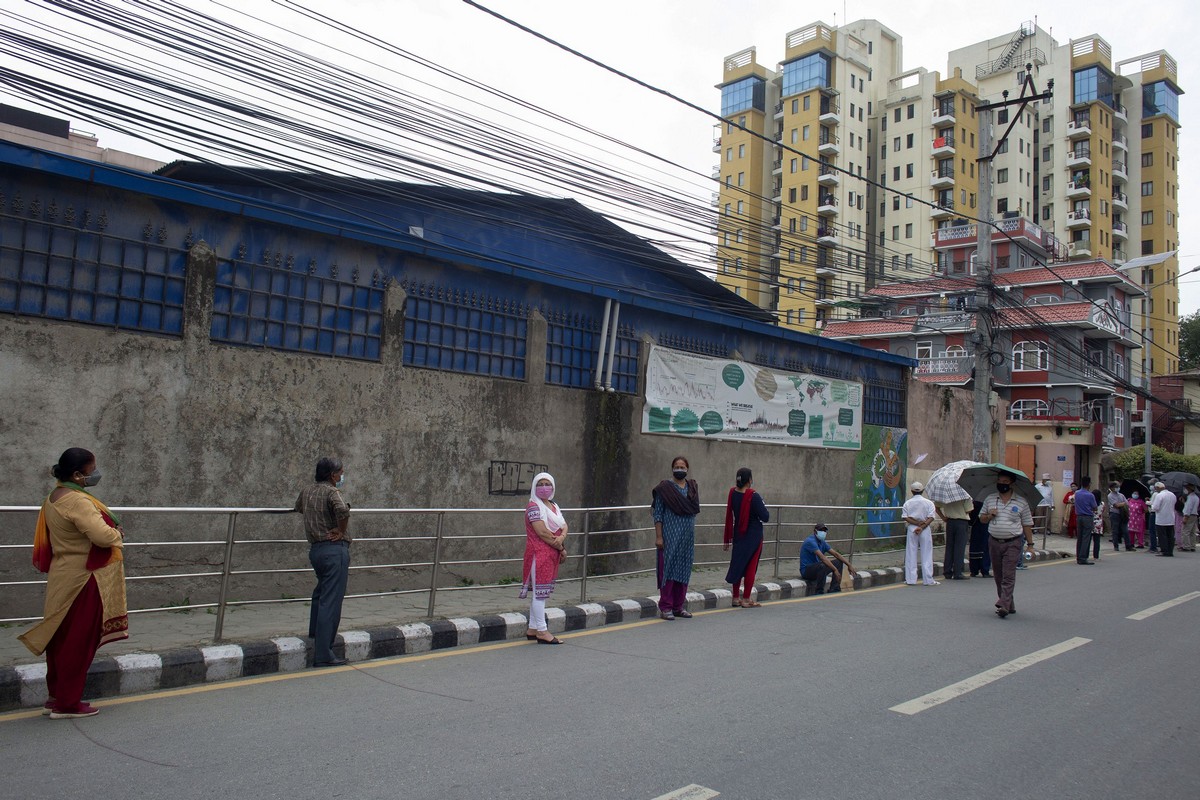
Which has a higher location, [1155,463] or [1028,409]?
[1028,409]

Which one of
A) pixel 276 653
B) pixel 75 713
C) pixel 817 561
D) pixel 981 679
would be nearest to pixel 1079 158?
pixel 817 561

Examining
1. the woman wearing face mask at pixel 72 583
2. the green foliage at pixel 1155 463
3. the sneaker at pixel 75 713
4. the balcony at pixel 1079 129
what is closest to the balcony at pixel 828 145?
the balcony at pixel 1079 129

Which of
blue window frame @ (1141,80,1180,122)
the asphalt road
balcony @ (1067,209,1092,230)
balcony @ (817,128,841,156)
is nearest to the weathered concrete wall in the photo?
the asphalt road

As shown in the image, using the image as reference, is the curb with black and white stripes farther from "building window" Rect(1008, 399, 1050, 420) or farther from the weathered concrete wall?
"building window" Rect(1008, 399, 1050, 420)

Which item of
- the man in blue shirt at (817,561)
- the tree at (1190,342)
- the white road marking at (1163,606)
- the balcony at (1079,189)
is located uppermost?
the balcony at (1079,189)

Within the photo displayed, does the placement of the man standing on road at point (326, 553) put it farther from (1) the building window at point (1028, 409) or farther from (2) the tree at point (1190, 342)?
(2) the tree at point (1190, 342)

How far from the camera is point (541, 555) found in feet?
27.5

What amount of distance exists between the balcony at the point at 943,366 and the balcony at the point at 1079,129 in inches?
→ 1268

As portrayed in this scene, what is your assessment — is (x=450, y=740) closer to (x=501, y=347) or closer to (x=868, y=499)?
(x=501, y=347)

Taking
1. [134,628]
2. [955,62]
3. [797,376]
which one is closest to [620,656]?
[134,628]

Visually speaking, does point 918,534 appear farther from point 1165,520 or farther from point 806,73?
point 806,73

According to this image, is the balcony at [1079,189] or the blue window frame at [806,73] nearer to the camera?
the balcony at [1079,189]

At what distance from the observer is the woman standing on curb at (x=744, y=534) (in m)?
10.8

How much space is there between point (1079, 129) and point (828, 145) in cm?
1940
